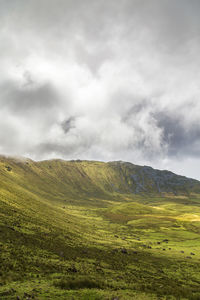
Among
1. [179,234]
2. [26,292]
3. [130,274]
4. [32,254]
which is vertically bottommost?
[179,234]

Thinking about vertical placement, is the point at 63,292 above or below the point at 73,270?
above

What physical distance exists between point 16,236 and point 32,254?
9.86 metres

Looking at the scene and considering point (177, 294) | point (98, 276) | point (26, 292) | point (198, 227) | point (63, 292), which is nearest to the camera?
point (26, 292)

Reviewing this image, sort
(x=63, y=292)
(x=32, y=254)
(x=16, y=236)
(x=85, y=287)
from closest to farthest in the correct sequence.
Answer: (x=63, y=292) → (x=85, y=287) → (x=32, y=254) → (x=16, y=236)

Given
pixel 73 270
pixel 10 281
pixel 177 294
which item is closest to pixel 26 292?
pixel 10 281

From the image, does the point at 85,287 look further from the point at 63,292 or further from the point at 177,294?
the point at 177,294

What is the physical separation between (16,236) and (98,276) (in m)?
22.0

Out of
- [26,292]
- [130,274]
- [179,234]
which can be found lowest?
[179,234]

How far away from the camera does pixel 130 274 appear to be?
35.2 m

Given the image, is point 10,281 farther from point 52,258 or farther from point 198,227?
point 198,227

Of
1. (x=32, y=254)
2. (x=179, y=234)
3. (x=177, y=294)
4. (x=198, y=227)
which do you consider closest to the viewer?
(x=177, y=294)

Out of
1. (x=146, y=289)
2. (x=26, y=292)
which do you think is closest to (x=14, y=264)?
(x=26, y=292)

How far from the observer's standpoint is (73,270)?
3130cm

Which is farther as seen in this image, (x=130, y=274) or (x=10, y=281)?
(x=130, y=274)
